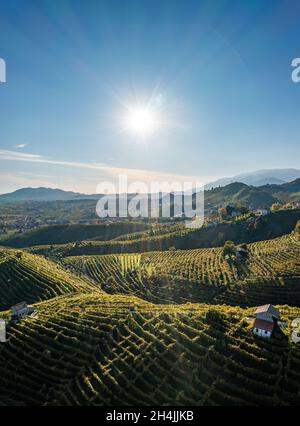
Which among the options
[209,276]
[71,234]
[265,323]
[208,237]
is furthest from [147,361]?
[71,234]

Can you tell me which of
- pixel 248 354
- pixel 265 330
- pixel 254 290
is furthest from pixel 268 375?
pixel 254 290

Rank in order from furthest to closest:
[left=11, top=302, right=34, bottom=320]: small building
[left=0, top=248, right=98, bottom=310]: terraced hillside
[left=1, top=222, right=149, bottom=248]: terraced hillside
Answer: [left=1, top=222, right=149, bottom=248]: terraced hillside, [left=0, top=248, right=98, bottom=310]: terraced hillside, [left=11, top=302, right=34, bottom=320]: small building

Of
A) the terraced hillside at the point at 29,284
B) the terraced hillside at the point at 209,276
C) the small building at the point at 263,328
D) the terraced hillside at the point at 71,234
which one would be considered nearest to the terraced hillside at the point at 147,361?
the small building at the point at 263,328

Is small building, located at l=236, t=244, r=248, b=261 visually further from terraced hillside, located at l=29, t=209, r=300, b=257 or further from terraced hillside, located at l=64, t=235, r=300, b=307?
terraced hillside, located at l=29, t=209, r=300, b=257

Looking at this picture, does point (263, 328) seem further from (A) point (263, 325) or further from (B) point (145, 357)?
(B) point (145, 357)

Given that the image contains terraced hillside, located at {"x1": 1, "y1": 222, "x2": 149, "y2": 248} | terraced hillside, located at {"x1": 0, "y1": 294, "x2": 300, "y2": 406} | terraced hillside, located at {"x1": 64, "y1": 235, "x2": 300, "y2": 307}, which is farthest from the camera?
terraced hillside, located at {"x1": 1, "y1": 222, "x2": 149, "y2": 248}

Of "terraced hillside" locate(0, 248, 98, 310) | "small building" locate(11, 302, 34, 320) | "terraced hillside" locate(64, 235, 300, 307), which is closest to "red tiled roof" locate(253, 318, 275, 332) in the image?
"terraced hillside" locate(64, 235, 300, 307)

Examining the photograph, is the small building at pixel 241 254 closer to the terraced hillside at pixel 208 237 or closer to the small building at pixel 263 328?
the terraced hillside at pixel 208 237

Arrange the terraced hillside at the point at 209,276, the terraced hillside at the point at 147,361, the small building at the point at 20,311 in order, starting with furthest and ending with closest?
the terraced hillside at the point at 209,276 < the small building at the point at 20,311 < the terraced hillside at the point at 147,361
